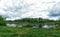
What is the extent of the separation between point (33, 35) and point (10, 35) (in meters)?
2.86

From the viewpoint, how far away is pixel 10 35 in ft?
93.2

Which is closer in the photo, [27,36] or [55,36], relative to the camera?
[27,36]

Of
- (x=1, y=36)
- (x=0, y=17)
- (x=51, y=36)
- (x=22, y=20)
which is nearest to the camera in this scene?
(x=1, y=36)

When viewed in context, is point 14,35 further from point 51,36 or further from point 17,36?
point 51,36

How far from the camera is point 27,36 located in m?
28.0

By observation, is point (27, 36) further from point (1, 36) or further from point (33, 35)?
point (1, 36)

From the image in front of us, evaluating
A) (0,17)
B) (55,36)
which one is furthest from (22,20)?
(55,36)

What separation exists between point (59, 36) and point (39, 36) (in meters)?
2.83

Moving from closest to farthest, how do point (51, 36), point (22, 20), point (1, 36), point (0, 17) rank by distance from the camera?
point (1, 36)
point (51, 36)
point (0, 17)
point (22, 20)

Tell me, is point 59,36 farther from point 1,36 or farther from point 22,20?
point 22,20

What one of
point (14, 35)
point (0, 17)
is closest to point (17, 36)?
point (14, 35)

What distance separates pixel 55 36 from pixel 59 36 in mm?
525

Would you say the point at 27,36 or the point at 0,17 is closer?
the point at 27,36

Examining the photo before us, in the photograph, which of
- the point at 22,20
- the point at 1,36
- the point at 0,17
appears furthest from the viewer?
the point at 22,20
